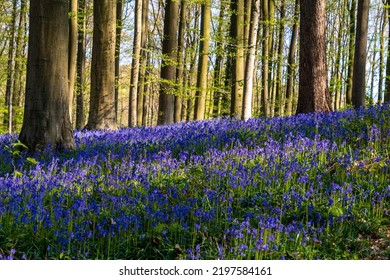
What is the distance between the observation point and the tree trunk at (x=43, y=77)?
25.5 ft

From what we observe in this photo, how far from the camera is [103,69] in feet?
38.4

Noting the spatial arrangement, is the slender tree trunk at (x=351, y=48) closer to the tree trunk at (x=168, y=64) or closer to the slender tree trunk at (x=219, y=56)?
the slender tree trunk at (x=219, y=56)

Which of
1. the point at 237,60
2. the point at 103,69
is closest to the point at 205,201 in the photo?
the point at 103,69

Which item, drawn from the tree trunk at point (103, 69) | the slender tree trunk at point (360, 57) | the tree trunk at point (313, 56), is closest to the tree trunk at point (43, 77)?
the tree trunk at point (103, 69)

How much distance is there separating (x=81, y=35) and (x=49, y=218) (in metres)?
20.2

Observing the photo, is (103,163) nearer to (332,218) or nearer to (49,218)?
(49,218)

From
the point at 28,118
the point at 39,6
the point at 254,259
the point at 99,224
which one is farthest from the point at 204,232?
the point at 39,6

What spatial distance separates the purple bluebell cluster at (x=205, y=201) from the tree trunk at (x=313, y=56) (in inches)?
110

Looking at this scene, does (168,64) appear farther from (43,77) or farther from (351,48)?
(351,48)

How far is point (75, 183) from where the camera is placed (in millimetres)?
5559

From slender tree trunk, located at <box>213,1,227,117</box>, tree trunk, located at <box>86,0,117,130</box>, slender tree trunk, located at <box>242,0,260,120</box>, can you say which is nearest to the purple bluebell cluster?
tree trunk, located at <box>86,0,117,130</box>

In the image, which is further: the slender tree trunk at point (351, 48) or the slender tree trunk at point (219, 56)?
the slender tree trunk at point (351, 48)

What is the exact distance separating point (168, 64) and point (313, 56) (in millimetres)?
7329

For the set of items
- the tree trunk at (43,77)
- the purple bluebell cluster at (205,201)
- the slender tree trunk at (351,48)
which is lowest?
the purple bluebell cluster at (205,201)
